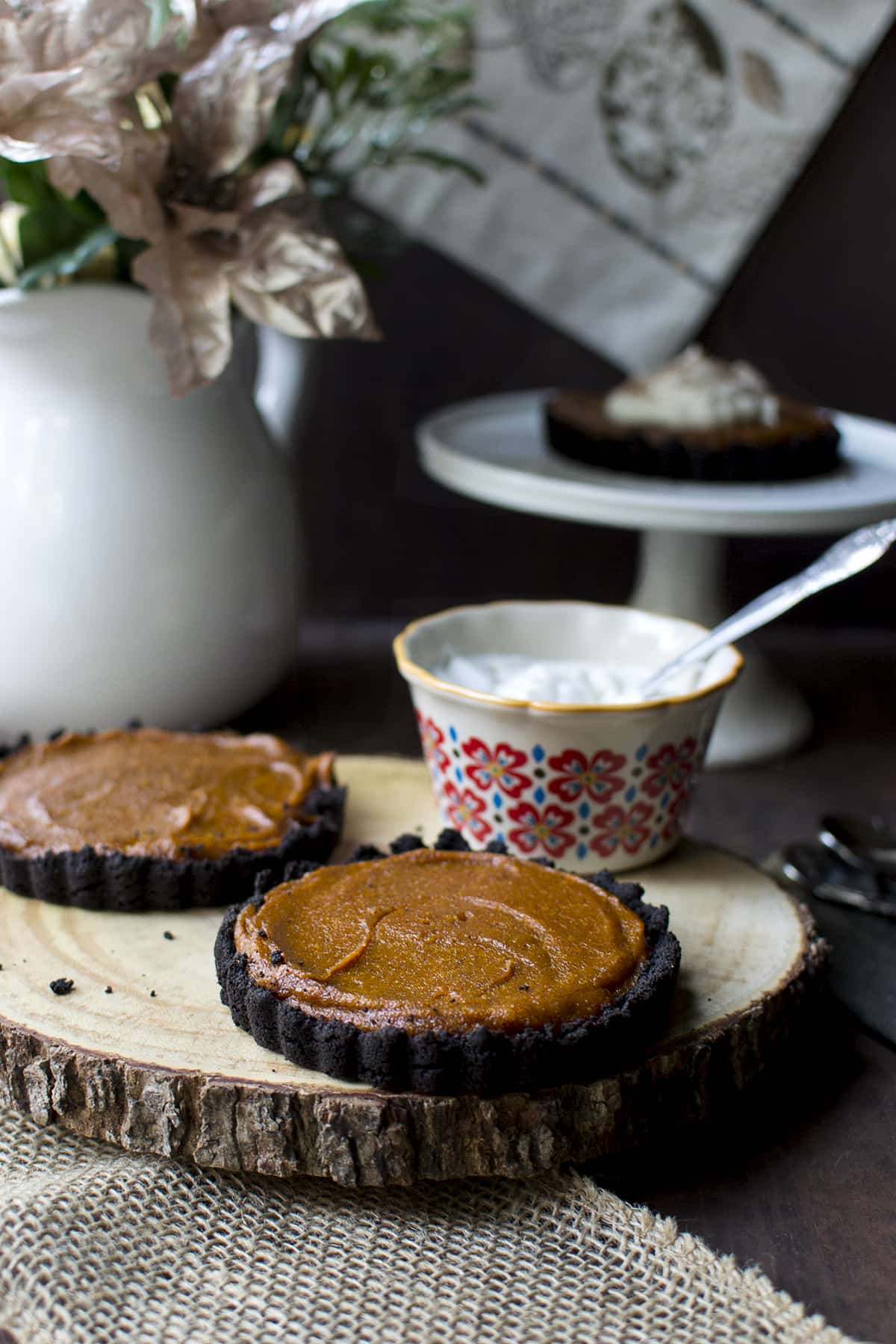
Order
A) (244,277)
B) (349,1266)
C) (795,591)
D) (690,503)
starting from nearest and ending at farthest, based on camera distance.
Result: (349,1266) → (795,591) → (244,277) → (690,503)

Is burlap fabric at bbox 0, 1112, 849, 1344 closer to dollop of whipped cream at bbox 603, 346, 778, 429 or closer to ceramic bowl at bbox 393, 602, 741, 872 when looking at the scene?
ceramic bowl at bbox 393, 602, 741, 872

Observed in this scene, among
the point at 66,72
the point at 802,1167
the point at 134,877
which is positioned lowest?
the point at 134,877

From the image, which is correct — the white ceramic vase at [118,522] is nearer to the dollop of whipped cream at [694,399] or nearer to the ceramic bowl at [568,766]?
the ceramic bowl at [568,766]

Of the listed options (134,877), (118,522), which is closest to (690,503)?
(118,522)

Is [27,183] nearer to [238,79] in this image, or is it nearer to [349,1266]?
[238,79]

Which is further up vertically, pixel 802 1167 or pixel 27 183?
pixel 27 183

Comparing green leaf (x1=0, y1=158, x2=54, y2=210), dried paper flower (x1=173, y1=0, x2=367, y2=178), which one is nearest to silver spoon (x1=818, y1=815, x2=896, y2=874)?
dried paper flower (x1=173, y1=0, x2=367, y2=178)
